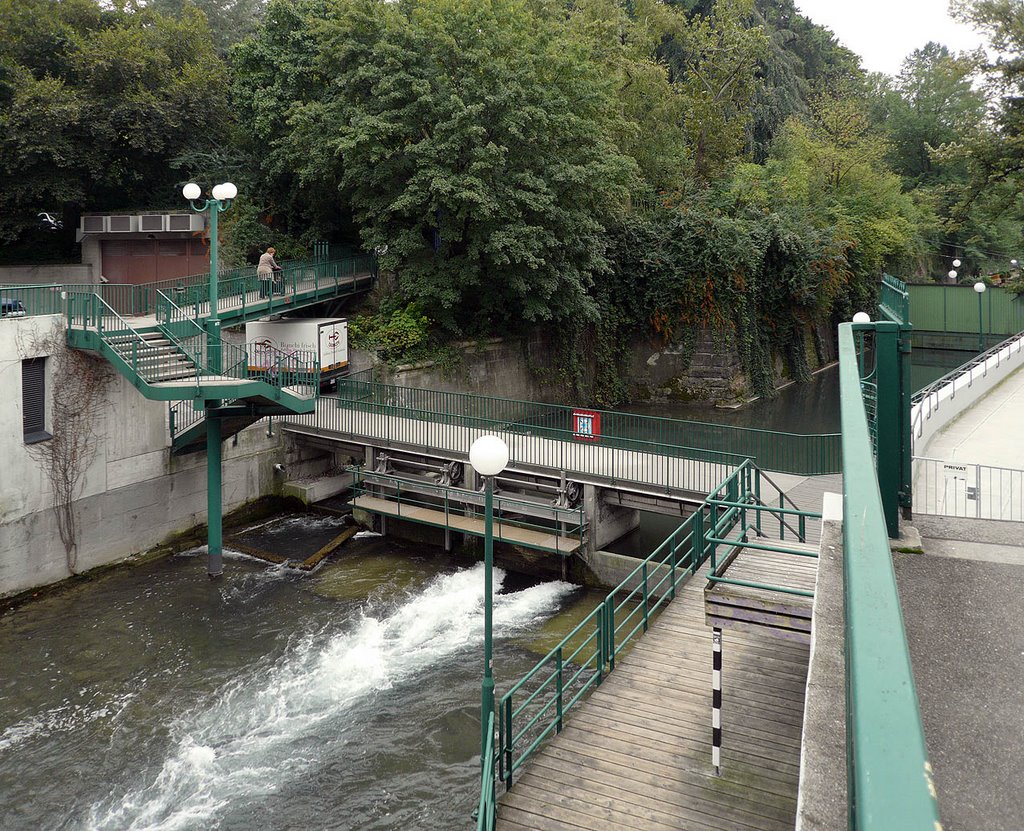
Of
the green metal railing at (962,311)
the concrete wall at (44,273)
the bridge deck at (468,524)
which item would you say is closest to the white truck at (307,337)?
the bridge deck at (468,524)

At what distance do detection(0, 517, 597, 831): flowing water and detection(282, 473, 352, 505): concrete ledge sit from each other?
152 inches

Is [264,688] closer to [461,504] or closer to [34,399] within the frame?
[461,504]

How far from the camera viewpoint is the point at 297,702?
14078 millimetres

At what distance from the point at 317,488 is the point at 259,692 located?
10.4 m

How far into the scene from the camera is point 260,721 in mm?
13539

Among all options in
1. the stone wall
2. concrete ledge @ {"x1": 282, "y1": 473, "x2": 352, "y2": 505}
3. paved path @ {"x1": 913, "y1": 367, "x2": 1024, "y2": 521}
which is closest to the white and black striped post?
paved path @ {"x1": 913, "y1": 367, "x2": 1024, "y2": 521}

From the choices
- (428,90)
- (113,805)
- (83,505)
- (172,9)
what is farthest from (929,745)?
(172,9)

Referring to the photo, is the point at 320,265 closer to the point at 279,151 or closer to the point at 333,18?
the point at 279,151

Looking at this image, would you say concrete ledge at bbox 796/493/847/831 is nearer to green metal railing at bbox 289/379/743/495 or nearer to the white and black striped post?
the white and black striped post

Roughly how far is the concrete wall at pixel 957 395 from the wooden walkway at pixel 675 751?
5.52m

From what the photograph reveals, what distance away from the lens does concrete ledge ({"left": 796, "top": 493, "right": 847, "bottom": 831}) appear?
271cm

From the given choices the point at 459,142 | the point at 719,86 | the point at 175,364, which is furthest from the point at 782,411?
the point at 175,364

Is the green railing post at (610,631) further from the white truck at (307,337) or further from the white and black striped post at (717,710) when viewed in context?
the white truck at (307,337)

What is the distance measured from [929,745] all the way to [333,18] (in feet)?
102
